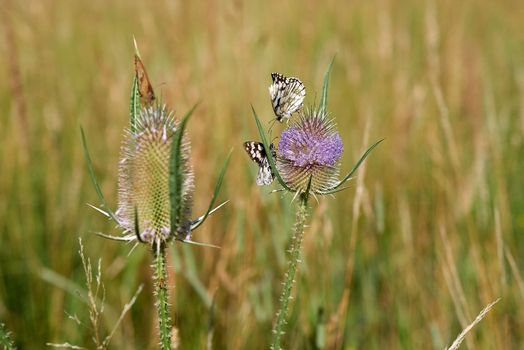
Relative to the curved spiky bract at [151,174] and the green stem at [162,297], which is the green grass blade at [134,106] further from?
the green stem at [162,297]

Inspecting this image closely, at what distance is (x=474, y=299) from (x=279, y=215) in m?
0.93

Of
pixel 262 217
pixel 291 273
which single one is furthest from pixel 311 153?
pixel 262 217

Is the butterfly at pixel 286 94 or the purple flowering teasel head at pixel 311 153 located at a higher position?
the butterfly at pixel 286 94

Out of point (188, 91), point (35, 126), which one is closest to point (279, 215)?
point (188, 91)

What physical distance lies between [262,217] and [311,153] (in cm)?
196

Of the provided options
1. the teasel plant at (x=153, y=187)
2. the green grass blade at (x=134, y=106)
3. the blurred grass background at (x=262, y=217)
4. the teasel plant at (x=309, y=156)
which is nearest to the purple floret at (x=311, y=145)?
the teasel plant at (x=309, y=156)

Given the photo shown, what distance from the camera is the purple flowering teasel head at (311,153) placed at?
49.5 inches

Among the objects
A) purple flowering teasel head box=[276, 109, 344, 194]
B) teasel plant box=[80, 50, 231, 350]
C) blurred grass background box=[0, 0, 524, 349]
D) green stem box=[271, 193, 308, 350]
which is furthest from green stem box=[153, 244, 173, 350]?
blurred grass background box=[0, 0, 524, 349]

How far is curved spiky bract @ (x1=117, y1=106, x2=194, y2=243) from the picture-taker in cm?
117

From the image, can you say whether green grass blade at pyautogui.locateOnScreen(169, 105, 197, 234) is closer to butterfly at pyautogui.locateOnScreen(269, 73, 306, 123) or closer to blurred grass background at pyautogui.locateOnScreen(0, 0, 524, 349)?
butterfly at pyautogui.locateOnScreen(269, 73, 306, 123)

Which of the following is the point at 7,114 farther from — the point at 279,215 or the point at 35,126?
the point at 279,215

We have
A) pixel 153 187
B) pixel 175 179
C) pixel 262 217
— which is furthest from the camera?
pixel 262 217

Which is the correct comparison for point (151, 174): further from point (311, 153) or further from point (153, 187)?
point (311, 153)

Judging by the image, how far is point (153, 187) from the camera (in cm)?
121
